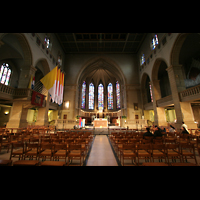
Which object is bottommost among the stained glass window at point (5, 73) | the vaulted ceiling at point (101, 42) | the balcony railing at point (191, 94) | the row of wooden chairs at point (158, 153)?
the row of wooden chairs at point (158, 153)

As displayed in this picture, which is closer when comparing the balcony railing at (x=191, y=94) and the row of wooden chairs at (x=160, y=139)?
the row of wooden chairs at (x=160, y=139)

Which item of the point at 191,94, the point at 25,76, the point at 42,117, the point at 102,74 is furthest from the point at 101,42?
the point at 191,94

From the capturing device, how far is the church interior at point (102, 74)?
10.1m

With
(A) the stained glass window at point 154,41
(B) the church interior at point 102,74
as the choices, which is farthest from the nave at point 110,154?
(A) the stained glass window at point 154,41

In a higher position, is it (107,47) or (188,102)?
(107,47)

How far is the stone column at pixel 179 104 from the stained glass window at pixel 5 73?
2193 cm

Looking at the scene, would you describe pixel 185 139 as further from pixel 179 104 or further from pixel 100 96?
pixel 100 96

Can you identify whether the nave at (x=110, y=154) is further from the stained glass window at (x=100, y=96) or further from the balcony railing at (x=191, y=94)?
the stained glass window at (x=100, y=96)

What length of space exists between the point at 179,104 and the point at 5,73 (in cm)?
2279
